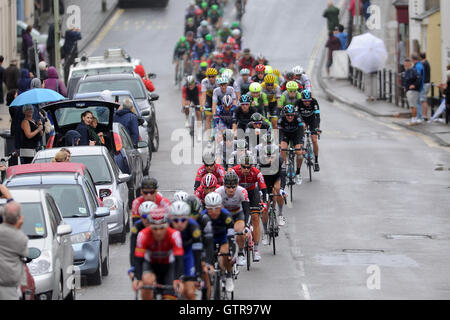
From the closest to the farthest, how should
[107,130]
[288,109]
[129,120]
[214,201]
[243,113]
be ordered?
[214,201] → [107,130] → [243,113] → [288,109] → [129,120]

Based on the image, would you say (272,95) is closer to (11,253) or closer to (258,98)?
(258,98)

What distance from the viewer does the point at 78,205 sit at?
675 inches

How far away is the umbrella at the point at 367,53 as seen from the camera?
42.0 meters

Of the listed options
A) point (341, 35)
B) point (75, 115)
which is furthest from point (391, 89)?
point (75, 115)

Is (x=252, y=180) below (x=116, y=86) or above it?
below

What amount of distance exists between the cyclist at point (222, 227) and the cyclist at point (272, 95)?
33.5 feet

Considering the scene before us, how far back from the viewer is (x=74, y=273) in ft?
52.6

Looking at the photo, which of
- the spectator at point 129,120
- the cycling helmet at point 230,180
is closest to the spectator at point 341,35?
the spectator at point 129,120

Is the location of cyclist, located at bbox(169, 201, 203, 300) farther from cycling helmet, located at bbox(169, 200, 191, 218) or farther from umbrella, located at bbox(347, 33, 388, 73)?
umbrella, located at bbox(347, 33, 388, 73)

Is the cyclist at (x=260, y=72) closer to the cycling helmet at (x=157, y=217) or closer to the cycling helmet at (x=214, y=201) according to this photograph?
the cycling helmet at (x=214, y=201)

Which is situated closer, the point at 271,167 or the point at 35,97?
the point at 271,167

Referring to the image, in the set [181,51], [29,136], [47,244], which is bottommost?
[47,244]

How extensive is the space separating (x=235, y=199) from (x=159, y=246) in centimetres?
370

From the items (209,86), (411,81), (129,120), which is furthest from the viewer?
(411,81)
